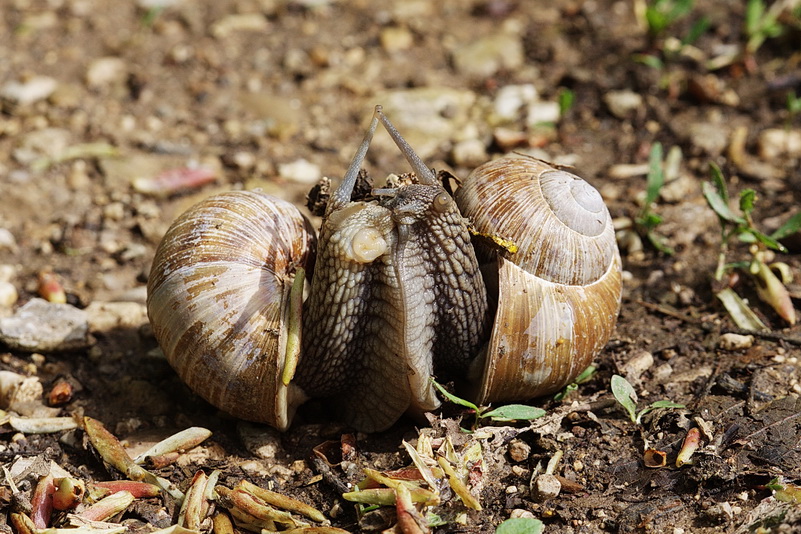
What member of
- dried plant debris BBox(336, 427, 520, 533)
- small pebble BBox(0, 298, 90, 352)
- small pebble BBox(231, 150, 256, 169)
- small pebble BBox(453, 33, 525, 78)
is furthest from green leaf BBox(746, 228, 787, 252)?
small pebble BBox(0, 298, 90, 352)

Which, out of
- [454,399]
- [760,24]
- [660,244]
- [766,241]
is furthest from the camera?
[760,24]

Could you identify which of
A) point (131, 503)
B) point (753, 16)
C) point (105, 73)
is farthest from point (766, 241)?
point (105, 73)

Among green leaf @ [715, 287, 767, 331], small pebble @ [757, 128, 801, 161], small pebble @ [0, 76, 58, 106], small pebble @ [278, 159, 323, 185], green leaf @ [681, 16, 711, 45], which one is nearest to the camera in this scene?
green leaf @ [715, 287, 767, 331]

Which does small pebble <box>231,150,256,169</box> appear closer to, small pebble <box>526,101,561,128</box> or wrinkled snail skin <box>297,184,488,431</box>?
small pebble <box>526,101,561,128</box>

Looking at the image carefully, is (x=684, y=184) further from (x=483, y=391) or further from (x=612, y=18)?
(x=483, y=391)

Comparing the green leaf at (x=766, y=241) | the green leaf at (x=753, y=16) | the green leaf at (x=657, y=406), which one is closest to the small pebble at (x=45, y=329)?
the green leaf at (x=657, y=406)

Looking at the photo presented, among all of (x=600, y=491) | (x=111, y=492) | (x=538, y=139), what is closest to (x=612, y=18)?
(x=538, y=139)

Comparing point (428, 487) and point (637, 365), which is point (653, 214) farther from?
point (428, 487)
